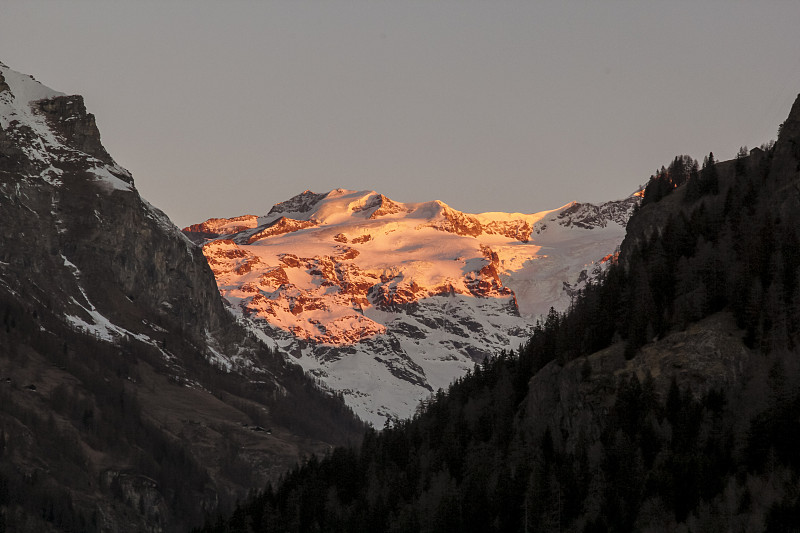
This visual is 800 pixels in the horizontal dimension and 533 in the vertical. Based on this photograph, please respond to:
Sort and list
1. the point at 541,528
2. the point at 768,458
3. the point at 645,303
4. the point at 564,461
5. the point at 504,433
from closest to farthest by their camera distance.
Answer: the point at 768,458
the point at 541,528
the point at 564,461
the point at 645,303
the point at 504,433

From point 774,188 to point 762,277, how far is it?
25495 millimetres

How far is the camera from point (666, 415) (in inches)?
6363

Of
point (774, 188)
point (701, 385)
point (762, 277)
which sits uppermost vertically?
point (774, 188)

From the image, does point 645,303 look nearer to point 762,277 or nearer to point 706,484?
point 762,277

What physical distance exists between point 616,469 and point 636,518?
31.1ft

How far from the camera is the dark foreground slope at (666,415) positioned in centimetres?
14875

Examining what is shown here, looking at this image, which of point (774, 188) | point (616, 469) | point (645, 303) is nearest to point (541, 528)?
point (616, 469)

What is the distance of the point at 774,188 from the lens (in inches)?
7702

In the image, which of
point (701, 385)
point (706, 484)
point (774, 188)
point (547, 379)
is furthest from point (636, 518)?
point (774, 188)

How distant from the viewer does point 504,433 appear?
193250 mm

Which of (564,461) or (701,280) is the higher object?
(701,280)

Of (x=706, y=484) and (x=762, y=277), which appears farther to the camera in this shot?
(x=762, y=277)

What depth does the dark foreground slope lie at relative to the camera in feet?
488

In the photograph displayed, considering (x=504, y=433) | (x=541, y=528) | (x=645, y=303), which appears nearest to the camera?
(x=541, y=528)
